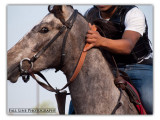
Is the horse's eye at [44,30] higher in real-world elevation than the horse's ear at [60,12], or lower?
lower

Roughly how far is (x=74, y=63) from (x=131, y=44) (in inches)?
17.7

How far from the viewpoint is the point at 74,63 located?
149 centimetres

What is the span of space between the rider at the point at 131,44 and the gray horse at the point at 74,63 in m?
0.10

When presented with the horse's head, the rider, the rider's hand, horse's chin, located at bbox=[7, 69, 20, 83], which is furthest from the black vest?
horse's chin, located at bbox=[7, 69, 20, 83]

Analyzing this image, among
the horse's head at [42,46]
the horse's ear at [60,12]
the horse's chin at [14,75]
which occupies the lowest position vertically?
the horse's chin at [14,75]

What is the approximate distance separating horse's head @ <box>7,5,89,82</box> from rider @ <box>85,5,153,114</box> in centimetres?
21

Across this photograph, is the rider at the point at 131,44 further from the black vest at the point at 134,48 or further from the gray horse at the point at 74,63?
the gray horse at the point at 74,63

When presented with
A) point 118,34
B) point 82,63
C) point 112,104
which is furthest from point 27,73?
point 118,34

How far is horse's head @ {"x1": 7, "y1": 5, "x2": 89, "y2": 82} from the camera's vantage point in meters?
1.47

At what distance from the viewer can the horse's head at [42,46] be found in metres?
1.47

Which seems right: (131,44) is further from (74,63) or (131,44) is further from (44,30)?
(44,30)

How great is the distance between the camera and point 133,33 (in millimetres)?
1613

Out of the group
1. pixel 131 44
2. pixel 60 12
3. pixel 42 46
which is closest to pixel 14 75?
pixel 42 46

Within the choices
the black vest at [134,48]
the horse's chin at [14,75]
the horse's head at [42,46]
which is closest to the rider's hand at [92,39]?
the horse's head at [42,46]
